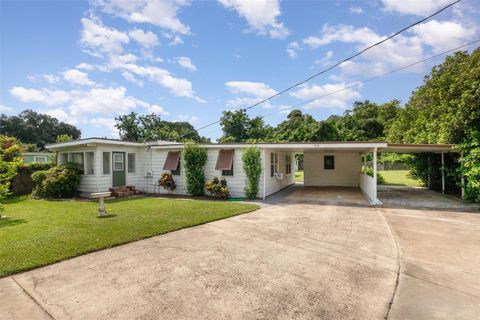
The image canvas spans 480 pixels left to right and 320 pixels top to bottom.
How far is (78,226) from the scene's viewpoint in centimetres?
661

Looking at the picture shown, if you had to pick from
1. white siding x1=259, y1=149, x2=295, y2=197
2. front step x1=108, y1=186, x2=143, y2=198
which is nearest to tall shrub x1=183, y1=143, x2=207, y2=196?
white siding x1=259, y1=149, x2=295, y2=197

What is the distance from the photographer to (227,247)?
521 cm

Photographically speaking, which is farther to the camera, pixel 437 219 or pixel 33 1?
pixel 33 1

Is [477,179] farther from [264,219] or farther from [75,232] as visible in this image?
[75,232]

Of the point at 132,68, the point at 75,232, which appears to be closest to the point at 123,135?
the point at 132,68

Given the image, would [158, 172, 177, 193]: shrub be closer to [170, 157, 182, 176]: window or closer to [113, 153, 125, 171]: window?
[170, 157, 182, 176]: window

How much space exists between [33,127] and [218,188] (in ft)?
170

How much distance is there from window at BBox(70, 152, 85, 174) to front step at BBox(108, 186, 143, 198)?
6.17 feet

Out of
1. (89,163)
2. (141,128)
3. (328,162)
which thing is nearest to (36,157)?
(141,128)

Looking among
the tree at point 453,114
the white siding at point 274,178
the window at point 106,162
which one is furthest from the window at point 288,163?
the window at point 106,162

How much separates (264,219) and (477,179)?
27.8 feet

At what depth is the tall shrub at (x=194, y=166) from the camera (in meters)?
12.2

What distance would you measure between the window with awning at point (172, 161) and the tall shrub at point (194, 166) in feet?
2.65

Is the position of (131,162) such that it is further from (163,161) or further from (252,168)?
(252,168)
